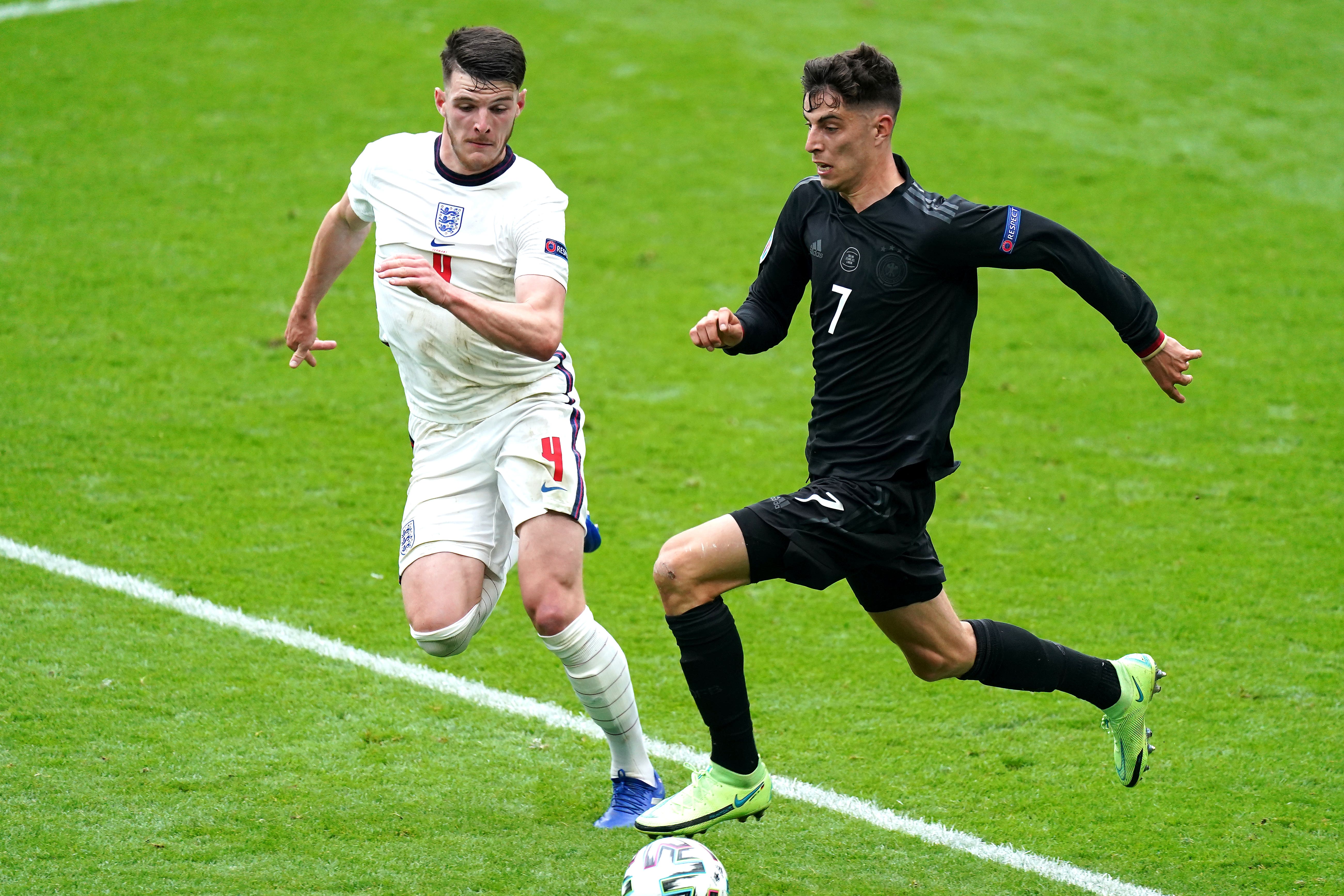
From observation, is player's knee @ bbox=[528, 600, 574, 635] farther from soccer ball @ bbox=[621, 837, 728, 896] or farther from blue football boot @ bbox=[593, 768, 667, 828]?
soccer ball @ bbox=[621, 837, 728, 896]

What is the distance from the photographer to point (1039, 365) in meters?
9.94

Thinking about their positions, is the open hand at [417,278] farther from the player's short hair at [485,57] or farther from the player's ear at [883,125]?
the player's ear at [883,125]

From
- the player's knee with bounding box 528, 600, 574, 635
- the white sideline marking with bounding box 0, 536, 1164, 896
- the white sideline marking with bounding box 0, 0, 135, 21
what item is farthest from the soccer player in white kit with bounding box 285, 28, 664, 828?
the white sideline marking with bounding box 0, 0, 135, 21

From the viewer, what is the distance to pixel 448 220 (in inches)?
188

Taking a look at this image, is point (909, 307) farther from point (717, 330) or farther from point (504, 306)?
point (504, 306)

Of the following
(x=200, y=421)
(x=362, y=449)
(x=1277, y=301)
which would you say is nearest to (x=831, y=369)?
(x=362, y=449)

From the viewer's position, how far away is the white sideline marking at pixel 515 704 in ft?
14.7

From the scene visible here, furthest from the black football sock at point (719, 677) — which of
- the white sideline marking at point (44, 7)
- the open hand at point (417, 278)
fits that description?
the white sideline marking at point (44, 7)

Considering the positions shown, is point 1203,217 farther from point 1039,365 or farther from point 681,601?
point 681,601

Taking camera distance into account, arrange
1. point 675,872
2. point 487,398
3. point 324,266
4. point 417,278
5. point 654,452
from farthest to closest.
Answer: point 654,452, point 324,266, point 487,398, point 417,278, point 675,872

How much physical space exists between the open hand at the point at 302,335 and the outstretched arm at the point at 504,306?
795 mm

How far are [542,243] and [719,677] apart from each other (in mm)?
A: 1587

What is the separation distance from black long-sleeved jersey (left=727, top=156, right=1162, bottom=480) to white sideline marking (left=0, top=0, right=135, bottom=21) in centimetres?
1363

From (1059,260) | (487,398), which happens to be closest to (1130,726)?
(1059,260)
